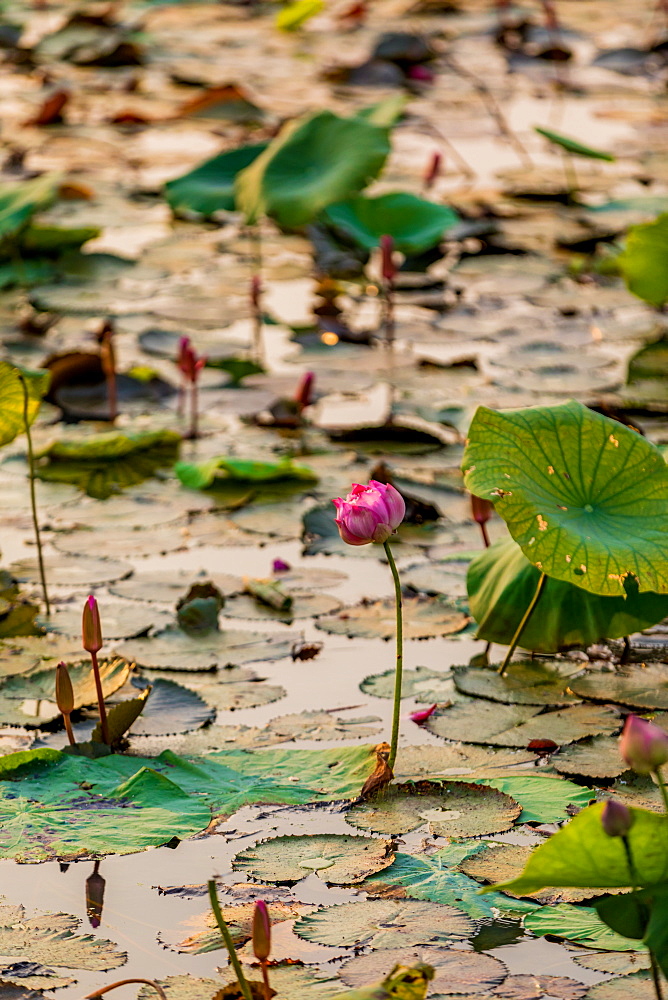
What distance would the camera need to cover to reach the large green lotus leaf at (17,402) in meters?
2.37

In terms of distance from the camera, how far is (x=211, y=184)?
14.8 feet

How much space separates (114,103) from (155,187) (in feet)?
4.78

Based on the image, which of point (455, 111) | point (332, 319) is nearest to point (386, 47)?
point (455, 111)

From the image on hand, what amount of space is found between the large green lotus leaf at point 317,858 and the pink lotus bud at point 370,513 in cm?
39

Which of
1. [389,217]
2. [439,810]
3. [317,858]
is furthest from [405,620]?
[389,217]

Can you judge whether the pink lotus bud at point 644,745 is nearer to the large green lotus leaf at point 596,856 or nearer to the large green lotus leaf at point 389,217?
the large green lotus leaf at point 596,856

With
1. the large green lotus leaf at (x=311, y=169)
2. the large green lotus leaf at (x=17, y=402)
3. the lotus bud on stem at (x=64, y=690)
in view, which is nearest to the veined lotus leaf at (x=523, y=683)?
the lotus bud on stem at (x=64, y=690)

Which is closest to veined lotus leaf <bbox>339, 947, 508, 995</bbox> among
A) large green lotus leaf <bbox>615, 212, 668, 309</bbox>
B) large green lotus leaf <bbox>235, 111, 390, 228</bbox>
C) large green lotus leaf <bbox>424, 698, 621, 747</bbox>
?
large green lotus leaf <bbox>424, 698, 621, 747</bbox>

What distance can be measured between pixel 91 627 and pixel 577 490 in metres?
0.73

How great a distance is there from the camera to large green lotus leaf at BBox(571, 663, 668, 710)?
6.91 feet

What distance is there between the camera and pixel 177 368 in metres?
3.59

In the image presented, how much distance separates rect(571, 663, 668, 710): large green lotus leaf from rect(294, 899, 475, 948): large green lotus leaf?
60cm

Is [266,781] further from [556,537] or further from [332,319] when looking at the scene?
[332,319]

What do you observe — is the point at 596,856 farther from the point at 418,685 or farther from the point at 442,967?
the point at 418,685
